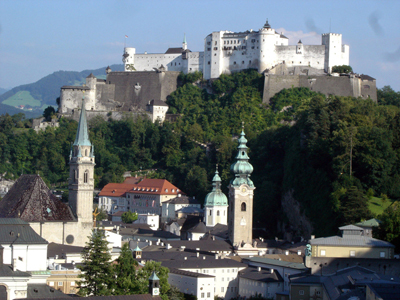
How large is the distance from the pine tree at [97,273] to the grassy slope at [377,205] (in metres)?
27.5

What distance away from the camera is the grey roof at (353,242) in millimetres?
59438

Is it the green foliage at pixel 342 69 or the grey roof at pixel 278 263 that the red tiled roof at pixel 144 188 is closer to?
the green foliage at pixel 342 69

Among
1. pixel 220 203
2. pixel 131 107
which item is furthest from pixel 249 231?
pixel 131 107

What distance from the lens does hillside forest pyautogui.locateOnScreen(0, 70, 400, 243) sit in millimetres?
75562

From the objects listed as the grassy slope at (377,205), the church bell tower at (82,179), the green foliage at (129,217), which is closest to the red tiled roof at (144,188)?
the green foliage at (129,217)

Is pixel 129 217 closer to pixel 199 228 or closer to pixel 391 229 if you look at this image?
pixel 199 228

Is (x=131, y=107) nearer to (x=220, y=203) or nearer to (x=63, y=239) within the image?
(x=220, y=203)

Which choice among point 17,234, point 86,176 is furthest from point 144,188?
point 17,234

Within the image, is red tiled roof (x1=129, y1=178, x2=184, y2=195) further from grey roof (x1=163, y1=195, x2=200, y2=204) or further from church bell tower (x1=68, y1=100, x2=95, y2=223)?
church bell tower (x1=68, y1=100, x2=95, y2=223)

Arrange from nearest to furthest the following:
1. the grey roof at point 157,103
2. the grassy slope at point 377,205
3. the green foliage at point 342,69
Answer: the grassy slope at point 377,205
the green foliage at point 342,69
the grey roof at point 157,103

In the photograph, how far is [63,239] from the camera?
67562 mm

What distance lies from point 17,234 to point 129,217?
51.4m

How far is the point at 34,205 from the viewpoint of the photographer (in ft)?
222

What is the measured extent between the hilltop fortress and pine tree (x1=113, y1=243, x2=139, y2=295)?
6362 centimetres
